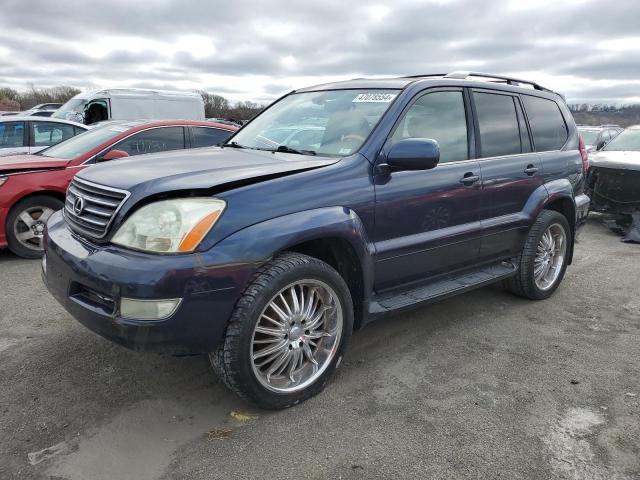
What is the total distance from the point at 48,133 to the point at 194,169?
650cm

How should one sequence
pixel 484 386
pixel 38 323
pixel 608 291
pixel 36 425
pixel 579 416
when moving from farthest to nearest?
pixel 608 291, pixel 38 323, pixel 484 386, pixel 579 416, pixel 36 425

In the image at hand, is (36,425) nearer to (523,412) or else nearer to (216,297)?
(216,297)

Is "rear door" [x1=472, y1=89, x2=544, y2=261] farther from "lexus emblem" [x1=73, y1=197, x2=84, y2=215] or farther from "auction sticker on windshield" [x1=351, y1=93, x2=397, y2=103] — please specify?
"lexus emblem" [x1=73, y1=197, x2=84, y2=215]

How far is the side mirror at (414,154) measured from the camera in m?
3.13

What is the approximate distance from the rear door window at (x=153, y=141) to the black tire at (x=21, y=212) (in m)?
0.99

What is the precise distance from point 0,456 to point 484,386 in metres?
2.62

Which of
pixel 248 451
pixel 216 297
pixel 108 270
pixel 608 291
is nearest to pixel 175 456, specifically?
pixel 248 451

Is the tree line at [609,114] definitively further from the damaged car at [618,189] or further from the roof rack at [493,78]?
the roof rack at [493,78]

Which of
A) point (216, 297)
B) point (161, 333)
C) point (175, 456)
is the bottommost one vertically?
point (175, 456)

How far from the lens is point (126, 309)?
249cm

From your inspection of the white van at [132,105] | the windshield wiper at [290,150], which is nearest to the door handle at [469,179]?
the windshield wiper at [290,150]

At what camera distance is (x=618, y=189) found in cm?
816

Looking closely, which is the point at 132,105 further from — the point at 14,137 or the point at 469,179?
the point at 469,179

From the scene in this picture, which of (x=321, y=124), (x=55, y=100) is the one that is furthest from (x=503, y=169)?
(x=55, y=100)
